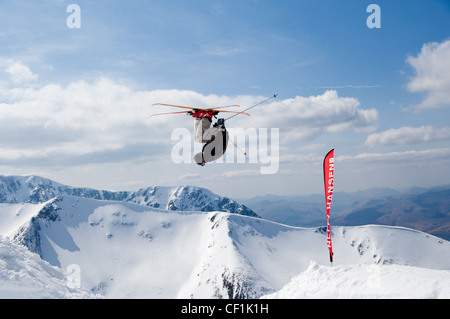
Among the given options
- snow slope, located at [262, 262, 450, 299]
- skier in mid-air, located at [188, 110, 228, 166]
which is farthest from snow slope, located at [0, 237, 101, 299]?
snow slope, located at [262, 262, 450, 299]

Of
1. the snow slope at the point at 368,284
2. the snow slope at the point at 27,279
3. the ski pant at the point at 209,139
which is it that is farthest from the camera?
the ski pant at the point at 209,139

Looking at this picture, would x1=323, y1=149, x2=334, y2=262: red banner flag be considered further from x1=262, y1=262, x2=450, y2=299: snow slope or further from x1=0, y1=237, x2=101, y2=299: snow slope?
x1=0, y1=237, x2=101, y2=299: snow slope

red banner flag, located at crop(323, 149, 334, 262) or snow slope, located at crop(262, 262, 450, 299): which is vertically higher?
red banner flag, located at crop(323, 149, 334, 262)

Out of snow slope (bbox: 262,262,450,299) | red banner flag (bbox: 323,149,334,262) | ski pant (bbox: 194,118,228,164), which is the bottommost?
snow slope (bbox: 262,262,450,299)

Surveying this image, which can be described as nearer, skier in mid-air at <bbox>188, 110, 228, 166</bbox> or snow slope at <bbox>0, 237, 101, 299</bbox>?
snow slope at <bbox>0, 237, 101, 299</bbox>

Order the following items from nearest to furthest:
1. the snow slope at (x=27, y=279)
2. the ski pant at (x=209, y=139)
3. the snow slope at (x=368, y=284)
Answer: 1. the snow slope at (x=368, y=284)
2. the snow slope at (x=27, y=279)
3. the ski pant at (x=209, y=139)

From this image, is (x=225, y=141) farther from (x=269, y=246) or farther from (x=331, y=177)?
(x=269, y=246)

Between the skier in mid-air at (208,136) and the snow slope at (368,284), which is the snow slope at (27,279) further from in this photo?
the snow slope at (368,284)

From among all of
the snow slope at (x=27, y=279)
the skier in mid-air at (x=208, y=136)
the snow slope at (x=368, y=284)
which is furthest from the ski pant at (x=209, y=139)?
the snow slope at (x=27, y=279)

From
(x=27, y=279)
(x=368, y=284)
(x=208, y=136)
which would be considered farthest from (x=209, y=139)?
(x=27, y=279)
